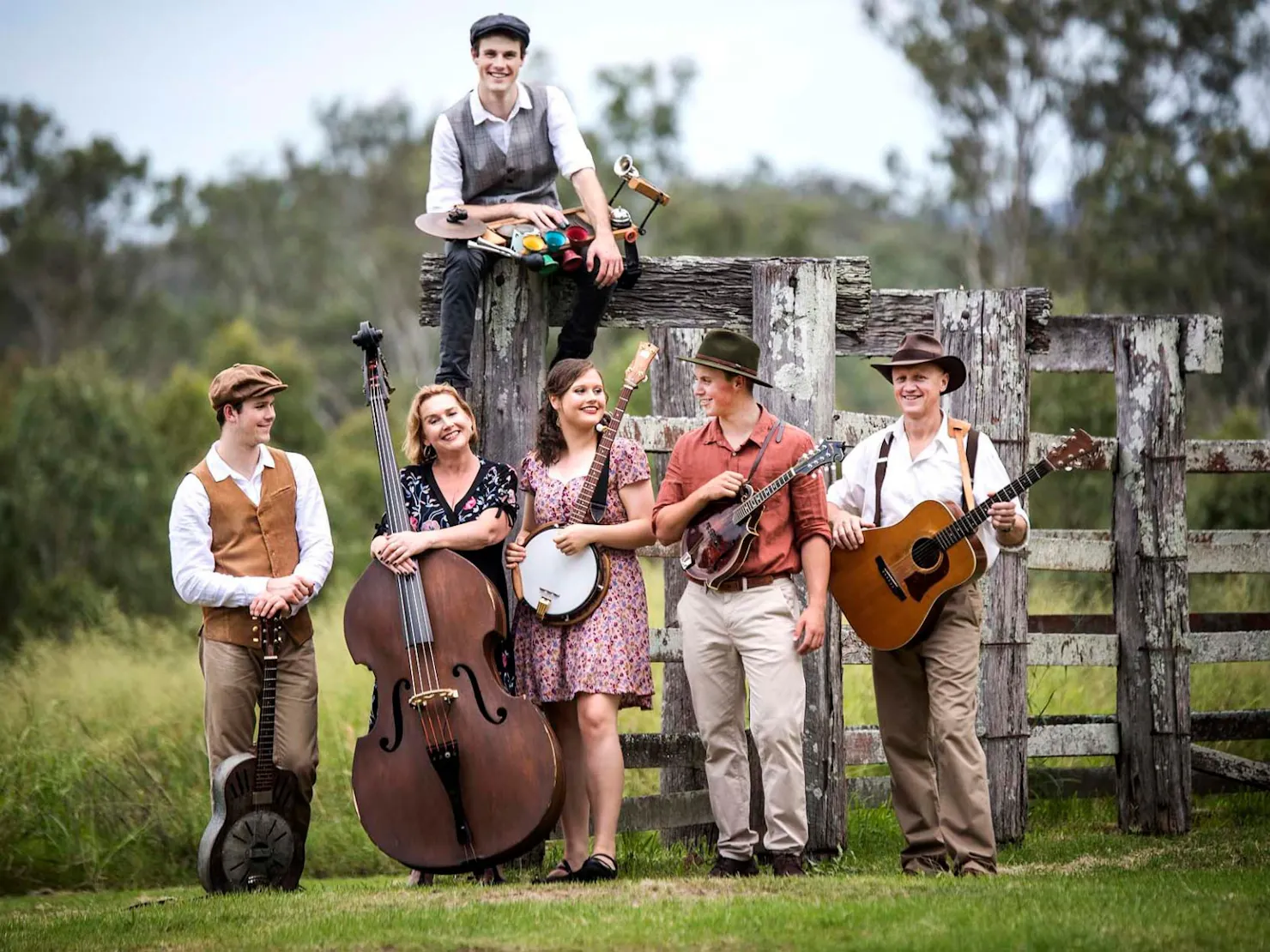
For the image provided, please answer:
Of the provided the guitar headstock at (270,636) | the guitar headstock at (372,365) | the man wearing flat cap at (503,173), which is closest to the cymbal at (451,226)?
the man wearing flat cap at (503,173)

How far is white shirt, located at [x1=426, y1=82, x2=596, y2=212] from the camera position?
671 cm

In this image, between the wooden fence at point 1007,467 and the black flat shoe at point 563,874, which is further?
the wooden fence at point 1007,467

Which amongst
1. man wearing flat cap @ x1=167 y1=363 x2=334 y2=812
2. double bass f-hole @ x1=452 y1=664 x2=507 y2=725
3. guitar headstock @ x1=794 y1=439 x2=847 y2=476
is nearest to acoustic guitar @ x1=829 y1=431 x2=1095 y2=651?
guitar headstock @ x1=794 y1=439 x2=847 y2=476

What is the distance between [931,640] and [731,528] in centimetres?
89

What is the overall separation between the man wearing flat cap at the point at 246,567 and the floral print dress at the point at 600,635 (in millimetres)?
857

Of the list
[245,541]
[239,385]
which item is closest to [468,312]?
[239,385]

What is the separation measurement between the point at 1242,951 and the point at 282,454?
3881 millimetres

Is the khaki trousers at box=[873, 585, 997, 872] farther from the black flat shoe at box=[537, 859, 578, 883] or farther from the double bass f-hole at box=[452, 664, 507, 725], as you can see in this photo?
the double bass f-hole at box=[452, 664, 507, 725]

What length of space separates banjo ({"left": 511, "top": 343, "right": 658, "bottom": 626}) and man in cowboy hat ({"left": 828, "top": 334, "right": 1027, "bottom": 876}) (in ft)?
2.94

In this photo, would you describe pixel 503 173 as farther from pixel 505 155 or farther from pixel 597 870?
pixel 597 870

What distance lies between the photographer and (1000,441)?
295 inches

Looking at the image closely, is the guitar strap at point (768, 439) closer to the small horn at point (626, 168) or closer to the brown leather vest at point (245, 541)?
the small horn at point (626, 168)

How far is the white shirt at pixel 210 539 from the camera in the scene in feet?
20.2

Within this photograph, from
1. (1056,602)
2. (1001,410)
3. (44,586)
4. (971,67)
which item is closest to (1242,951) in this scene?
(1001,410)
